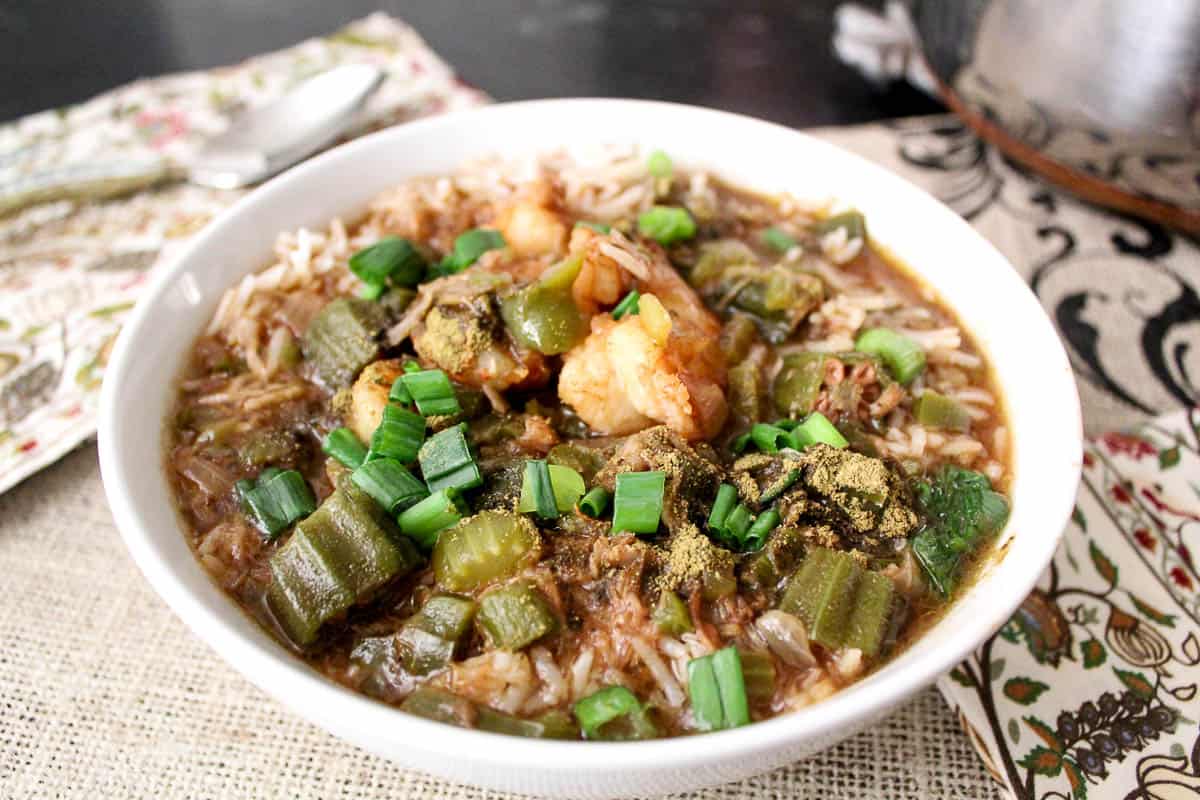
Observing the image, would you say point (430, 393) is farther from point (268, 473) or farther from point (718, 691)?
point (718, 691)

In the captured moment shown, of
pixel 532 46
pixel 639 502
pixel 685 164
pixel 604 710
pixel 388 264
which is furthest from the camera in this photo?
pixel 532 46

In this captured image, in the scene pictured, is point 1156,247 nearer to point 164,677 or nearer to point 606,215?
point 606,215

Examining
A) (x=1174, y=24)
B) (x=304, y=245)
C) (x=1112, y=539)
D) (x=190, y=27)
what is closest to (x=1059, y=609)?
(x=1112, y=539)

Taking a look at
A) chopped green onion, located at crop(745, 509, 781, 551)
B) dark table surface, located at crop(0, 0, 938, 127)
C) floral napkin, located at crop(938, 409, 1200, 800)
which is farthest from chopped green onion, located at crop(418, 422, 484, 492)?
dark table surface, located at crop(0, 0, 938, 127)

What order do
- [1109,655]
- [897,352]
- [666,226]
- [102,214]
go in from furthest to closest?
[102,214] < [666,226] < [897,352] < [1109,655]

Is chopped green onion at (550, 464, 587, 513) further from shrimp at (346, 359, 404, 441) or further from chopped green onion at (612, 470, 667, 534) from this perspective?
shrimp at (346, 359, 404, 441)

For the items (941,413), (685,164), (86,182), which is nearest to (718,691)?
(941,413)
